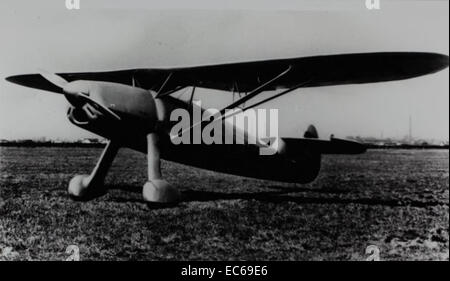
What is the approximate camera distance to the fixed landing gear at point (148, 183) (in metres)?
5.84

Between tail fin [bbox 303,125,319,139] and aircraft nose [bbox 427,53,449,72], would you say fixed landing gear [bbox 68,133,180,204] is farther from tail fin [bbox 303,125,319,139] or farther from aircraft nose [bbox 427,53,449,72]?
aircraft nose [bbox 427,53,449,72]

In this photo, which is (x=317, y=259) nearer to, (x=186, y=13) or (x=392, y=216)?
(x=392, y=216)

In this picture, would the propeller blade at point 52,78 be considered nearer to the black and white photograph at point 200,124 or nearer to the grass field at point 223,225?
the black and white photograph at point 200,124

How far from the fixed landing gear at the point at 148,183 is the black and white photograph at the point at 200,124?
2 cm

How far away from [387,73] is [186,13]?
3035 millimetres

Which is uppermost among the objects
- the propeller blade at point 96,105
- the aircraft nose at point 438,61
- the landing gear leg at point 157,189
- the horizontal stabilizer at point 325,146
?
the aircraft nose at point 438,61

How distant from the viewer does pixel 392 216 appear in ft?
20.3

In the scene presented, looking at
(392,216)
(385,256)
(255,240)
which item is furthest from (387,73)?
(255,240)

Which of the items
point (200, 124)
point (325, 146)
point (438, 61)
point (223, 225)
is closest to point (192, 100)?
point (200, 124)

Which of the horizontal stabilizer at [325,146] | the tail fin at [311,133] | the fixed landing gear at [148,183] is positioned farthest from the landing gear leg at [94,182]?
the tail fin at [311,133]

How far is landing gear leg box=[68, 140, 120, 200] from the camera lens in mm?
6723

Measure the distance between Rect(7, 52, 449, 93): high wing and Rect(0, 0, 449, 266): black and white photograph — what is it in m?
0.03

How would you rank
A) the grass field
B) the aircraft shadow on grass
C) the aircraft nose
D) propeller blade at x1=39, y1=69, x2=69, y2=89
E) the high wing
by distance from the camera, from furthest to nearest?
the aircraft shadow on grass < propeller blade at x1=39, y1=69, x2=69, y2=89 < the high wing < the aircraft nose < the grass field

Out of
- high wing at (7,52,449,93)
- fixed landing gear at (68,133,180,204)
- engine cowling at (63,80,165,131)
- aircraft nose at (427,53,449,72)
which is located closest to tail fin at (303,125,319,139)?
high wing at (7,52,449,93)
